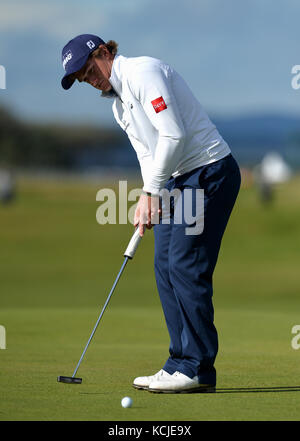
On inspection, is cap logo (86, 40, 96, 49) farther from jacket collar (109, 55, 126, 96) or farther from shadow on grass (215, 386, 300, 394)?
shadow on grass (215, 386, 300, 394)

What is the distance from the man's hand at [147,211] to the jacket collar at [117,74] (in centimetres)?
61

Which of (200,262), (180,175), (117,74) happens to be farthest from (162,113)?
(200,262)

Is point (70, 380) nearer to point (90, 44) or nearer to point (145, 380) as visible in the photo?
point (145, 380)

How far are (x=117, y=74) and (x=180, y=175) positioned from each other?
67 centimetres

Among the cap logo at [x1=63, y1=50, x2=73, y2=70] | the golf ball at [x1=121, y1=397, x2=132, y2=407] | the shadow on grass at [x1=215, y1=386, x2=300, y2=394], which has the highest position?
the cap logo at [x1=63, y1=50, x2=73, y2=70]

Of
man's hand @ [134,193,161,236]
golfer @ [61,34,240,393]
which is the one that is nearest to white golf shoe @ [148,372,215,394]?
golfer @ [61,34,240,393]

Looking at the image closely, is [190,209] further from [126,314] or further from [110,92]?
[126,314]

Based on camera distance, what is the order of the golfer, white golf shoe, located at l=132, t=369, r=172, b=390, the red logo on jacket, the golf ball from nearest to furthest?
the golf ball
the red logo on jacket
the golfer
white golf shoe, located at l=132, t=369, r=172, b=390

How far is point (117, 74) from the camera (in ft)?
16.2

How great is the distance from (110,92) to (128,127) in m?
0.23

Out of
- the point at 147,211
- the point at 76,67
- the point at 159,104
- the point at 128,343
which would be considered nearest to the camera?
the point at 159,104

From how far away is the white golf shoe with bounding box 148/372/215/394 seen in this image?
16.2 ft

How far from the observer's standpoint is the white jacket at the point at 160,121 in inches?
189

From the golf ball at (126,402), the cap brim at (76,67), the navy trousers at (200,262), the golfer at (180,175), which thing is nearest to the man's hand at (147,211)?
the golfer at (180,175)
